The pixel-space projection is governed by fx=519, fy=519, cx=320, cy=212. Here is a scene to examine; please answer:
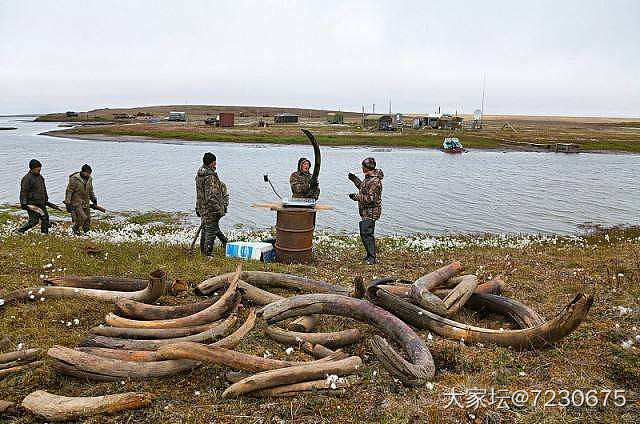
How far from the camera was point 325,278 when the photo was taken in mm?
11781

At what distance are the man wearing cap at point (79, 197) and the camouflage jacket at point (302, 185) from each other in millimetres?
6958

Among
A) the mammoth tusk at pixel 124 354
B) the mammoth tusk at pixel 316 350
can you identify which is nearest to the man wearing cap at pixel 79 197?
the mammoth tusk at pixel 124 354

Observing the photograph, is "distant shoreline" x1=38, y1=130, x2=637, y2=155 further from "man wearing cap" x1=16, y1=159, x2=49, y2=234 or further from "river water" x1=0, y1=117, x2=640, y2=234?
"man wearing cap" x1=16, y1=159, x2=49, y2=234

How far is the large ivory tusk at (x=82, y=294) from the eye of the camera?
8703 mm

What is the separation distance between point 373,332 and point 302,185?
6.38 metres

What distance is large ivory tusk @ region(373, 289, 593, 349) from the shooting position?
7.34 meters

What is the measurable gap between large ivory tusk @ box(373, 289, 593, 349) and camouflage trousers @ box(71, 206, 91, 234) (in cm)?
1247

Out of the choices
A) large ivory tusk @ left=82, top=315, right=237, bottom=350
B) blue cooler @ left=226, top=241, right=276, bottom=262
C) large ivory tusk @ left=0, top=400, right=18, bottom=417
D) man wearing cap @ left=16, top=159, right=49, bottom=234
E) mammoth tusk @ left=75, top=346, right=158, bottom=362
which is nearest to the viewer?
large ivory tusk @ left=0, top=400, right=18, bottom=417

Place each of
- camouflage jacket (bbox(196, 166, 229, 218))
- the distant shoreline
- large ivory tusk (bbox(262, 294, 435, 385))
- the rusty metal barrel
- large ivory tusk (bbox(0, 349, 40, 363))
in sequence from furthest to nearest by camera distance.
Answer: the distant shoreline < camouflage jacket (bbox(196, 166, 229, 218)) < the rusty metal barrel < large ivory tusk (bbox(262, 294, 435, 385)) < large ivory tusk (bbox(0, 349, 40, 363))

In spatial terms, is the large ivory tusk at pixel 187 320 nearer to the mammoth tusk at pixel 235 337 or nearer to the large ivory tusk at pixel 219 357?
the mammoth tusk at pixel 235 337

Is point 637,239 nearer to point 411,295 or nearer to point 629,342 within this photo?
point 629,342

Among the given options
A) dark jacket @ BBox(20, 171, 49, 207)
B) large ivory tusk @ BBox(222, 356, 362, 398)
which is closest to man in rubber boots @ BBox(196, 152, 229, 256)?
dark jacket @ BBox(20, 171, 49, 207)

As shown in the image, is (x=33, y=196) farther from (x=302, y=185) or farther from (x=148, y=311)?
(x=148, y=311)

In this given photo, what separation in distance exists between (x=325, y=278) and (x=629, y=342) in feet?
19.8
